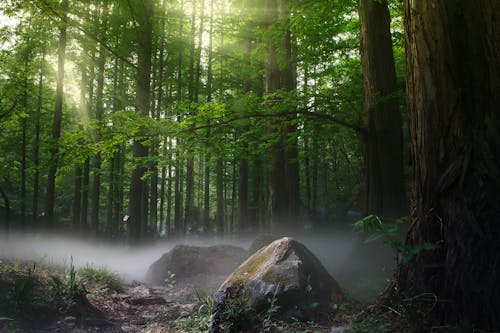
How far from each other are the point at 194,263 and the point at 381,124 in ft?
23.1

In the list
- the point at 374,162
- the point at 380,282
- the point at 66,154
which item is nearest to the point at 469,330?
the point at 380,282

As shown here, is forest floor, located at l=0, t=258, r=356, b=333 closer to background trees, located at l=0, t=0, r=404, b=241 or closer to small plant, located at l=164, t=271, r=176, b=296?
small plant, located at l=164, t=271, r=176, b=296

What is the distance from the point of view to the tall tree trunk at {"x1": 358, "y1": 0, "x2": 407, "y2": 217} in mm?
6961

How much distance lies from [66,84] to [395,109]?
1539 centimetres

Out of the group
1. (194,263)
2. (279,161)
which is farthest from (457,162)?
(194,263)

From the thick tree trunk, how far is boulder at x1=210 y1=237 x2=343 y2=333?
3.90 feet

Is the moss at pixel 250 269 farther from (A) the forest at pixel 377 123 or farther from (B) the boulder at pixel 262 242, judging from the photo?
(B) the boulder at pixel 262 242

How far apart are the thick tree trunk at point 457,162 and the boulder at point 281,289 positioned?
1.19 metres

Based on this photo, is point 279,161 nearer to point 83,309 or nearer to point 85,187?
point 83,309

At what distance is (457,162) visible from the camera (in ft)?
10.7

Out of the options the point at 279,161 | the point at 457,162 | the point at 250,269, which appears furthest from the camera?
the point at 279,161

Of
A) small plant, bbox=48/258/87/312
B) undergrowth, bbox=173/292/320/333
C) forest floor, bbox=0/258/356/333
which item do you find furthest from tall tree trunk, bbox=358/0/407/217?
small plant, bbox=48/258/87/312

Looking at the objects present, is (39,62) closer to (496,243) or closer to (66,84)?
(66,84)

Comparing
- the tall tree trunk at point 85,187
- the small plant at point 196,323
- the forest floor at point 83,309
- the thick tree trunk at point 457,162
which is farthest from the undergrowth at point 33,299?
the tall tree trunk at point 85,187
